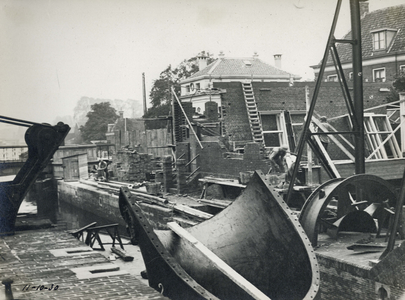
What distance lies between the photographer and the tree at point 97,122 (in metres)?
56.1

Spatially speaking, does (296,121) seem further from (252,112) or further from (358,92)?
(358,92)

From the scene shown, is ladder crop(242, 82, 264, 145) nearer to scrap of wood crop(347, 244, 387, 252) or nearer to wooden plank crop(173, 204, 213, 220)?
wooden plank crop(173, 204, 213, 220)

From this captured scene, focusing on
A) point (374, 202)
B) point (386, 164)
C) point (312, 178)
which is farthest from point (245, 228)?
point (386, 164)

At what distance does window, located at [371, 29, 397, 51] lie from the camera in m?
20.0

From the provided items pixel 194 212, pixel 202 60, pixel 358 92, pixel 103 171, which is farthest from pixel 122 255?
pixel 202 60

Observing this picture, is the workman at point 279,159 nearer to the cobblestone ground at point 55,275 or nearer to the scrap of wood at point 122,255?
the scrap of wood at point 122,255

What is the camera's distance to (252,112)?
2436cm

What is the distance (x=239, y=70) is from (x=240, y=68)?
148 millimetres

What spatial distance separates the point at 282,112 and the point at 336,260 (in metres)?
17.9

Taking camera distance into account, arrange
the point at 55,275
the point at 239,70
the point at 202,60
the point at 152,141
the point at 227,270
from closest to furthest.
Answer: the point at 227,270 → the point at 55,275 → the point at 152,141 → the point at 239,70 → the point at 202,60

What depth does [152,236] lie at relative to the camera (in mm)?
5867

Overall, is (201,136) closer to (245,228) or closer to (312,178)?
(312,178)

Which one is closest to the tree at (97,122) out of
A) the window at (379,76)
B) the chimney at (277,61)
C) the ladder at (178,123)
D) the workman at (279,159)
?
the chimney at (277,61)

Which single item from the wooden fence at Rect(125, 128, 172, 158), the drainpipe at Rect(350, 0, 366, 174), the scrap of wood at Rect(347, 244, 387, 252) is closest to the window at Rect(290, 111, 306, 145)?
the wooden fence at Rect(125, 128, 172, 158)
